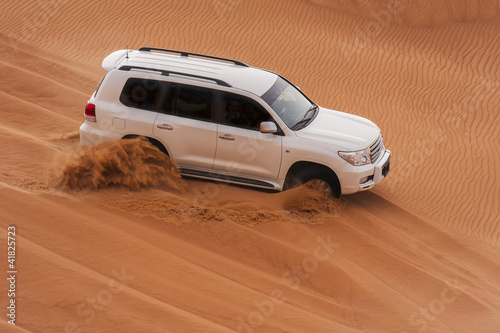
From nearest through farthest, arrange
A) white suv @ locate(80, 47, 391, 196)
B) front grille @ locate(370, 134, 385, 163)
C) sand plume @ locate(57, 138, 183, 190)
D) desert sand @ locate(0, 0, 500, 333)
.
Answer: desert sand @ locate(0, 0, 500, 333)
sand plume @ locate(57, 138, 183, 190)
white suv @ locate(80, 47, 391, 196)
front grille @ locate(370, 134, 385, 163)

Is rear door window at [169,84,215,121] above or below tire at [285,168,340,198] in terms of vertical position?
above

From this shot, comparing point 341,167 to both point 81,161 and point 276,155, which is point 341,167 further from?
point 81,161

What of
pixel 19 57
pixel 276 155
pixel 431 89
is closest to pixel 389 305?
pixel 276 155

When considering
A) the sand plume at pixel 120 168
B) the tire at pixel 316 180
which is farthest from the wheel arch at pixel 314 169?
the sand plume at pixel 120 168

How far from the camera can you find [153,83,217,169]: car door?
26.5 feet

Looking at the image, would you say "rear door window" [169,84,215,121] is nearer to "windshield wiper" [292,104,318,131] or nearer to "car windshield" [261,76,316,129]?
"car windshield" [261,76,316,129]

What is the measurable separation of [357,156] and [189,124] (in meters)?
2.63

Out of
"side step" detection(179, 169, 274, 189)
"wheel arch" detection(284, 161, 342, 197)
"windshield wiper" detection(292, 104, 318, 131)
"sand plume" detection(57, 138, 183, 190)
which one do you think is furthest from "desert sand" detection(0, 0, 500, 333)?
"windshield wiper" detection(292, 104, 318, 131)

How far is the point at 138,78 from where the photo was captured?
8203mm

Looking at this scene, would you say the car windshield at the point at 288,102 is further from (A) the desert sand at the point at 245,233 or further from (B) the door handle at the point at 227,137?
(A) the desert sand at the point at 245,233

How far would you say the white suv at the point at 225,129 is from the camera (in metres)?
7.94

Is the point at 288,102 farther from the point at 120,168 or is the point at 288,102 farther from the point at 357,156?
the point at 120,168

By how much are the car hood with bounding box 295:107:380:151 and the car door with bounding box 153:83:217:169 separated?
4.60ft

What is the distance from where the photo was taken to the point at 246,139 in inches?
314
